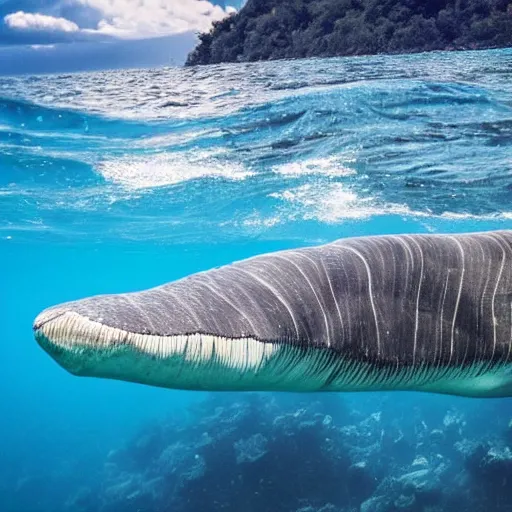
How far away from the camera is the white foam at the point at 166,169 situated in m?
14.8

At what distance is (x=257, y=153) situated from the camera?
14.2 meters

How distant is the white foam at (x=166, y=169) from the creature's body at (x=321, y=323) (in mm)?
13129

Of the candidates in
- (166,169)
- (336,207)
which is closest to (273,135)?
(166,169)

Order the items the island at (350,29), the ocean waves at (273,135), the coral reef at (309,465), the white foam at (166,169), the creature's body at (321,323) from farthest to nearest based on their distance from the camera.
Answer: the white foam at (166,169) < the coral reef at (309,465) < the ocean waves at (273,135) < the island at (350,29) < the creature's body at (321,323)

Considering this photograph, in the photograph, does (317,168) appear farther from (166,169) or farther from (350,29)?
(166,169)

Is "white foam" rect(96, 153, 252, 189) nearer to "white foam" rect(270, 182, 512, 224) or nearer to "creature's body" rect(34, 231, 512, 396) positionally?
"white foam" rect(270, 182, 512, 224)

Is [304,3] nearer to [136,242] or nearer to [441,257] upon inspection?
[441,257]

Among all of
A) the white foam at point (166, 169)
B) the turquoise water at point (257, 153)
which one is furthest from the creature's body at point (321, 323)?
the white foam at point (166, 169)

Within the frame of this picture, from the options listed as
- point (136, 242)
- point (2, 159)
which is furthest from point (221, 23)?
point (136, 242)

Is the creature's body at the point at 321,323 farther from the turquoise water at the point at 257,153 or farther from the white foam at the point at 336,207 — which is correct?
the white foam at the point at 336,207

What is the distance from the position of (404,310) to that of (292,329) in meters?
0.43

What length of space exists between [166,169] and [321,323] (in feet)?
47.2

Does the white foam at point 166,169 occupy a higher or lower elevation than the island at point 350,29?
lower

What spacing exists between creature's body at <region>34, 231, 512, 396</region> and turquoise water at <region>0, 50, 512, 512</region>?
10656mm
